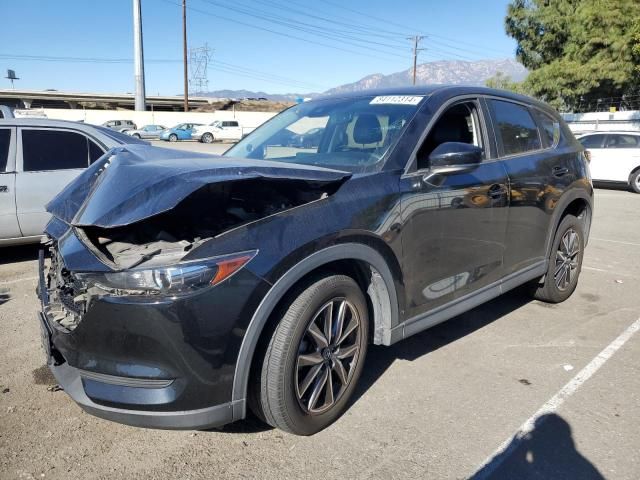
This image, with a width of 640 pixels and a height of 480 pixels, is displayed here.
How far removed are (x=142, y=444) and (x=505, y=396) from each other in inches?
82.4

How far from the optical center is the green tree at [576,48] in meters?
25.3

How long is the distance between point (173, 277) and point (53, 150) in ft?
14.9

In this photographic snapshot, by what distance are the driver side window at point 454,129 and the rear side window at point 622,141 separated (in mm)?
13120

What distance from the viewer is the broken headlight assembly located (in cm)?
210

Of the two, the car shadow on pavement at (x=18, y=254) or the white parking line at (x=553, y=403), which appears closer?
the white parking line at (x=553, y=403)

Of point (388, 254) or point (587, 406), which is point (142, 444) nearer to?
point (388, 254)

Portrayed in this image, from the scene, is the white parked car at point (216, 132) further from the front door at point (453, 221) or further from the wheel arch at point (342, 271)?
the wheel arch at point (342, 271)

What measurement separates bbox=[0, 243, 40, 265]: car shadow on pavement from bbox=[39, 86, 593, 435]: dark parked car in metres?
3.40

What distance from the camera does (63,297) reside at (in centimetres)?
250

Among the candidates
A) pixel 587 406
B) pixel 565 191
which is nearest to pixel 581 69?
pixel 565 191

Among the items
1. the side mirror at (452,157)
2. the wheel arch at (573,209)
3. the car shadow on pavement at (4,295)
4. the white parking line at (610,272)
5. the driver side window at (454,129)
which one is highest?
the driver side window at (454,129)

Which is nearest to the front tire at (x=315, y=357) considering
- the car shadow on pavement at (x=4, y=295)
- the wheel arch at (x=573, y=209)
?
the wheel arch at (x=573, y=209)

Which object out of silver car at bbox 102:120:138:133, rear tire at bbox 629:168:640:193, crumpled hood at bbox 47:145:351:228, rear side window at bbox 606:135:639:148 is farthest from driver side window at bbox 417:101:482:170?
silver car at bbox 102:120:138:133

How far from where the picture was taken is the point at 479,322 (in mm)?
4324
